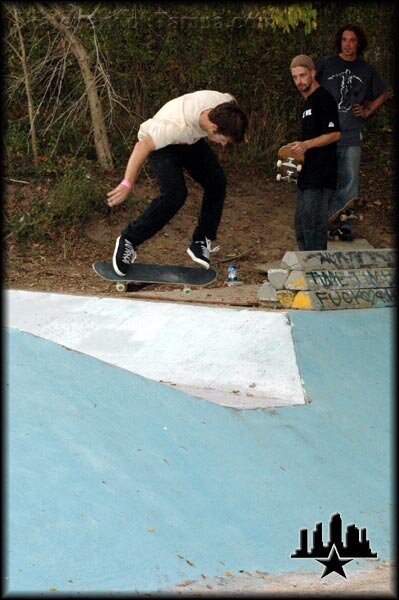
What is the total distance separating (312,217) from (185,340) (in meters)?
1.76

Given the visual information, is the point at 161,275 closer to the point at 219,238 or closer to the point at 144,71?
the point at 219,238

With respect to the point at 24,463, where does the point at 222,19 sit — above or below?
above

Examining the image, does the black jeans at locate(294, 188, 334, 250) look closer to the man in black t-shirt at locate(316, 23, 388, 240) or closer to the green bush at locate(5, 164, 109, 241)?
the man in black t-shirt at locate(316, 23, 388, 240)

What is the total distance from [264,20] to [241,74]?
181 cm

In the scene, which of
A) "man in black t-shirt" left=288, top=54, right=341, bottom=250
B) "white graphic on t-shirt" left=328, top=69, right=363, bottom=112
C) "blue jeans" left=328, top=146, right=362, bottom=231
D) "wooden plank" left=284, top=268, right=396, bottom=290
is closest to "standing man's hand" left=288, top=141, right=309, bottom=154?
"man in black t-shirt" left=288, top=54, right=341, bottom=250

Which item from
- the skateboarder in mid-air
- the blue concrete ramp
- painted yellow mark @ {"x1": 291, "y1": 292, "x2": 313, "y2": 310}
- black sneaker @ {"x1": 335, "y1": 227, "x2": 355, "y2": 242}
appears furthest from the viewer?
black sneaker @ {"x1": 335, "y1": 227, "x2": 355, "y2": 242}

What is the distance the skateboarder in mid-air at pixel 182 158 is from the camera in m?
7.70

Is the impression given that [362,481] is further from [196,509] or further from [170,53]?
[170,53]

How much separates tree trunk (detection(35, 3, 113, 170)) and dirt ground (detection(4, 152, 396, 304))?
57cm

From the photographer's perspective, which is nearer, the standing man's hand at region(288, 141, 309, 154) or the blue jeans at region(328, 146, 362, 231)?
the standing man's hand at region(288, 141, 309, 154)

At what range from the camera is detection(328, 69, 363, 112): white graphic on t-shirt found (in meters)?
10.4

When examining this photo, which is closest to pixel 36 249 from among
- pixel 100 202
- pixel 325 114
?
pixel 100 202

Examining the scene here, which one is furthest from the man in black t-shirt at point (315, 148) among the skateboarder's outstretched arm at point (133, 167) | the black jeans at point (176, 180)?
the skateboarder's outstretched arm at point (133, 167)

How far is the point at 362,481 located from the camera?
6.38 metres
